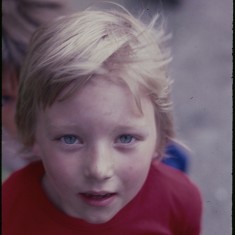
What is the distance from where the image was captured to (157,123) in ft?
2.57

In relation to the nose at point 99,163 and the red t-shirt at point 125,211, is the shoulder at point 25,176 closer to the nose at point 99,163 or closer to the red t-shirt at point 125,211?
the red t-shirt at point 125,211

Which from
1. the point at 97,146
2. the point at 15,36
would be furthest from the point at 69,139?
the point at 15,36

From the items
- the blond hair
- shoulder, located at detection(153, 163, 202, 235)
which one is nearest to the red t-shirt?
shoulder, located at detection(153, 163, 202, 235)

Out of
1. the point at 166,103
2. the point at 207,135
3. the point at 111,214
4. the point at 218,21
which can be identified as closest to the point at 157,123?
the point at 166,103

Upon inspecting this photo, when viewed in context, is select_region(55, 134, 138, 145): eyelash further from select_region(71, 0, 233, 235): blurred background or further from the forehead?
select_region(71, 0, 233, 235): blurred background

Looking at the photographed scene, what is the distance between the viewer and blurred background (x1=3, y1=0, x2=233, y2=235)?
1.18 m

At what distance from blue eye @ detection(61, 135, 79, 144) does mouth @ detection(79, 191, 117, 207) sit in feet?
0.25

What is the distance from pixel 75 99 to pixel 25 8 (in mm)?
404

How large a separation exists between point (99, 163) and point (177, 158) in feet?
1.18

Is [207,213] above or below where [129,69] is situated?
below

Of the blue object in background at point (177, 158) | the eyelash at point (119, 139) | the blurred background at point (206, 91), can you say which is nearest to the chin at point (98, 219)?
the eyelash at point (119, 139)

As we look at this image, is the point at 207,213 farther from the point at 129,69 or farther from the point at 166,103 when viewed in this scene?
the point at 129,69

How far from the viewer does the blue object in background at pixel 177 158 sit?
0.99 metres

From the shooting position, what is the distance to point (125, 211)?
81 centimetres
